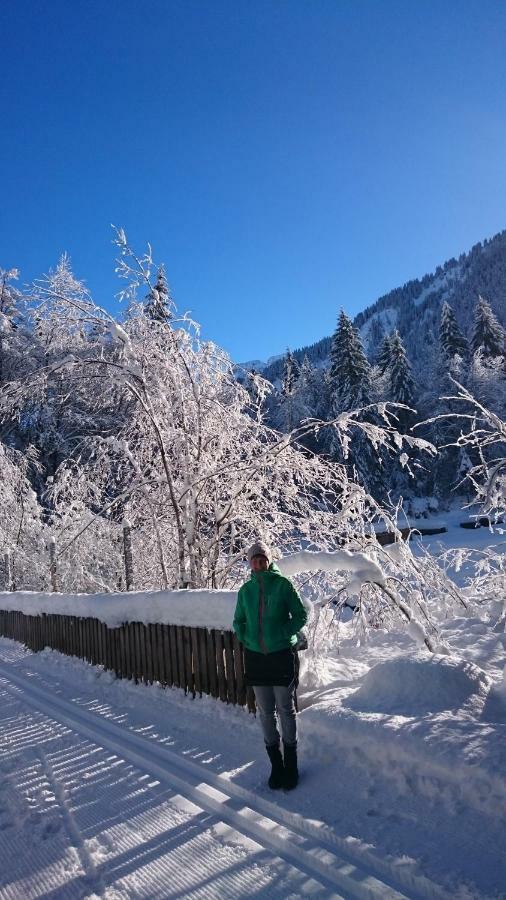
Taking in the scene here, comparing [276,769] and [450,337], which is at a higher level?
[450,337]

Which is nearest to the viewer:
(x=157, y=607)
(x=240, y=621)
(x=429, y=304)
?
(x=240, y=621)

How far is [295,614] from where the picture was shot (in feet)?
11.5

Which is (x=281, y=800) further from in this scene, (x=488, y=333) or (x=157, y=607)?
(x=488, y=333)

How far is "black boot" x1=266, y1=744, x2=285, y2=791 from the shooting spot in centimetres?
329

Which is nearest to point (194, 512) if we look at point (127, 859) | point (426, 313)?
point (127, 859)

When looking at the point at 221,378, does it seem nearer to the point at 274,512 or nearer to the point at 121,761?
the point at 274,512

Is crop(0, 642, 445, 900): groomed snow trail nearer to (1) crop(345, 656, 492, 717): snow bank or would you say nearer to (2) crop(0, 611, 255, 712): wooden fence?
(2) crop(0, 611, 255, 712): wooden fence

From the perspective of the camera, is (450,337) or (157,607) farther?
(450,337)

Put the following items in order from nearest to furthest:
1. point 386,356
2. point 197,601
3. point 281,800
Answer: point 281,800
point 197,601
point 386,356

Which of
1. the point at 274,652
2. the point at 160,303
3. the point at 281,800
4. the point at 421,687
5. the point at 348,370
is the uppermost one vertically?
the point at 348,370

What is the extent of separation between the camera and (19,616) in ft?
37.2

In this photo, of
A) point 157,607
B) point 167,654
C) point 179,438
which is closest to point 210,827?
point 167,654

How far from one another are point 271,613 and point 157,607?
9.30 feet

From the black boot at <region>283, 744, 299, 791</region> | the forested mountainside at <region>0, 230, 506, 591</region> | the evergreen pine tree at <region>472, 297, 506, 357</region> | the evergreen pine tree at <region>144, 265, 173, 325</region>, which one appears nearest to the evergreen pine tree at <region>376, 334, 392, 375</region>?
the evergreen pine tree at <region>472, 297, 506, 357</region>
